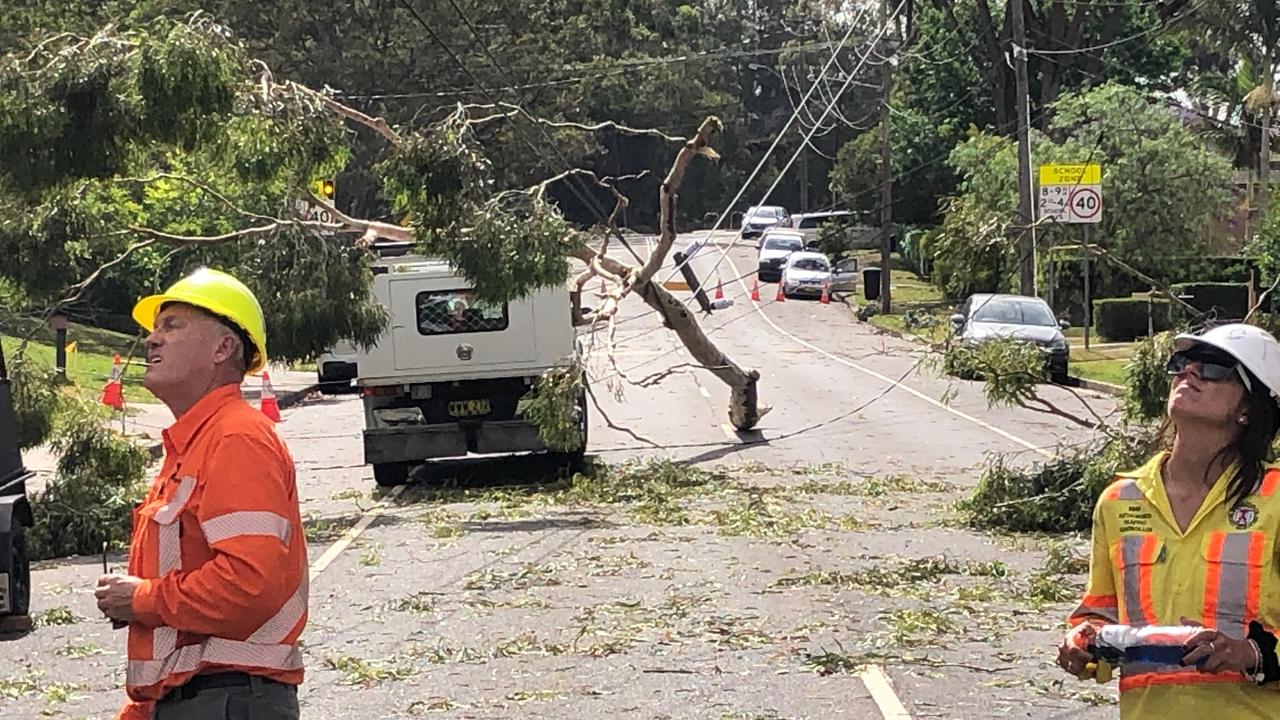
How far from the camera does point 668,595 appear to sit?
11.2m

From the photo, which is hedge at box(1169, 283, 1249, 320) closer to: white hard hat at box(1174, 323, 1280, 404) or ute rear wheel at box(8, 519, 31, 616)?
ute rear wheel at box(8, 519, 31, 616)

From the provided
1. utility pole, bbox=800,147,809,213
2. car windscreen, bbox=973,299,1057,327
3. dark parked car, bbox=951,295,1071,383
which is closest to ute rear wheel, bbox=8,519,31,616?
dark parked car, bbox=951,295,1071,383

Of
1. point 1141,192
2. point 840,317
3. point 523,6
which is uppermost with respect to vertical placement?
point 523,6

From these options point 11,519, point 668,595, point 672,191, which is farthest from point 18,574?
point 672,191

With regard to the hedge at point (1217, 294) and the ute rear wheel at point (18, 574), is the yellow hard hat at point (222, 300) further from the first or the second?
the hedge at point (1217, 294)

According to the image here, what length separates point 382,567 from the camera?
12.9 meters

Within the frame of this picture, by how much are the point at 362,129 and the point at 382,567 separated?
47.1 m

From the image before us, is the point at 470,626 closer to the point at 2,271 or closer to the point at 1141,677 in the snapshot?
the point at 1141,677

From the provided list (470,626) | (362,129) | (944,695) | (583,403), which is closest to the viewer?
(944,695)

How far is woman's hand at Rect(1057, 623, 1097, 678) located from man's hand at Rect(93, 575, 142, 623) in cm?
200

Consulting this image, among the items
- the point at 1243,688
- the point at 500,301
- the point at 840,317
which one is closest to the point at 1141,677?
the point at 1243,688

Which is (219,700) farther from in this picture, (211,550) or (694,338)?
(694,338)

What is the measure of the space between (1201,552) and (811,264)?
5356 centimetres

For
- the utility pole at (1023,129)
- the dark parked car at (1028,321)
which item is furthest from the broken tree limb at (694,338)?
the utility pole at (1023,129)
